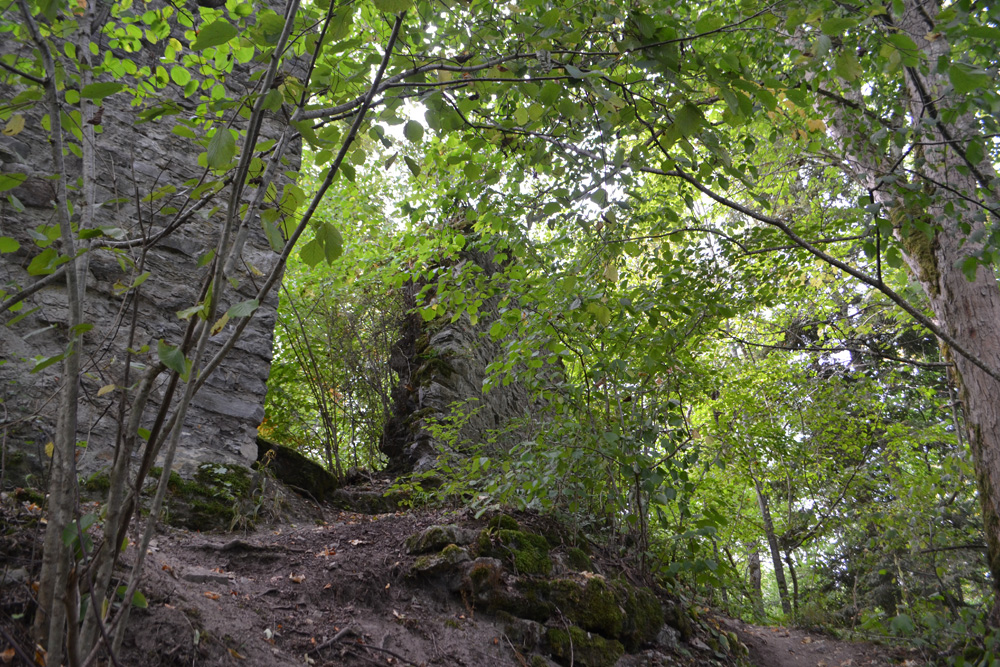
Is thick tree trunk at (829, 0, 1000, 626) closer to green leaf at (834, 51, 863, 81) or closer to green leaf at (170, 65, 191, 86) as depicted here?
green leaf at (834, 51, 863, 81)

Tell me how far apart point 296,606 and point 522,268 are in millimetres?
2424

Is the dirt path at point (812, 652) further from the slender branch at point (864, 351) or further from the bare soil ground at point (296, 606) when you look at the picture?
the slender branch at point (864, 351)

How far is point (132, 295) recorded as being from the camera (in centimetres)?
357

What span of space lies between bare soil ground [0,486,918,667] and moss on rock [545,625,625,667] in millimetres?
185

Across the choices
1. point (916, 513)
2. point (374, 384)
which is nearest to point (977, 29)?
point (916, 513)

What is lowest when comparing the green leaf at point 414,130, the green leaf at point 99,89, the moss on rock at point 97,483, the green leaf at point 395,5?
the moss on rock at point 97,483

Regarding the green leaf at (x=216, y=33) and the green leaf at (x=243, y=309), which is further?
the green leaf at (x=216, y=33)

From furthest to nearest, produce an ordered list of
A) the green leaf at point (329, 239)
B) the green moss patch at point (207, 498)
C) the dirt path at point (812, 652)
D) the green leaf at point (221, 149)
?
1. the dirt path at point (812, 652)
2. the green moss patch at point (207, 498)
3. the green leaf at point (329, 239)
4. the green leaf at point (221, 149)

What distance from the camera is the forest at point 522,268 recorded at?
136 centimetres

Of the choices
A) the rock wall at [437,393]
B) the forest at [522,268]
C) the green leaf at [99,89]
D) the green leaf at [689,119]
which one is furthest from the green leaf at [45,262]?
the rock wall at [437,393]

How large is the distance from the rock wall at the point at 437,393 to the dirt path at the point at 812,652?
274cm

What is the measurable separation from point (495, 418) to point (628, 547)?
8.28 ft

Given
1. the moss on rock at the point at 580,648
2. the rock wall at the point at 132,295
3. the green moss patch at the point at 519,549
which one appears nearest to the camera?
the rock wall at the point at 132,295

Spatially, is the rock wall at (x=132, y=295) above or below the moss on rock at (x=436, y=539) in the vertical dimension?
above
